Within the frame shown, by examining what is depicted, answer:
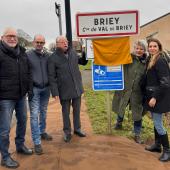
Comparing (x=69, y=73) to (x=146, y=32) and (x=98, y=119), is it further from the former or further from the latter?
(x=146, y=32)

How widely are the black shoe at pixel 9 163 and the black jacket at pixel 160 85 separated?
2.32 metres

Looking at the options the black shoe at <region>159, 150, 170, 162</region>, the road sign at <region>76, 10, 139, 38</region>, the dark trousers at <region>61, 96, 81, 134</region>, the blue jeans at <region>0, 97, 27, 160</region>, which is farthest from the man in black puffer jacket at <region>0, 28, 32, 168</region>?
the black shoe at <region>159, 150, 170, 162</region>

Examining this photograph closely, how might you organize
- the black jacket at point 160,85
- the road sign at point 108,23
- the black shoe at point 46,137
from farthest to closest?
the black shoe at point 46,137 < the road sign at point 108,23 < the black jacket at point 160,85

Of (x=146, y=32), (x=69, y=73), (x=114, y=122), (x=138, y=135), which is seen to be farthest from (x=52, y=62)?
(x=146, y=32)

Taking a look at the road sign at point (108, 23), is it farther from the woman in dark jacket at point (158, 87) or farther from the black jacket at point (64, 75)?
the woman in dark jacket at point (158, 87)

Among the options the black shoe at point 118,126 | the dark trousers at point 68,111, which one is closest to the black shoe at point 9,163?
the dark trousers at point 68,111

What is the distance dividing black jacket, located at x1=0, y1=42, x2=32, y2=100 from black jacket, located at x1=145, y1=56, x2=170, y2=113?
2.00m

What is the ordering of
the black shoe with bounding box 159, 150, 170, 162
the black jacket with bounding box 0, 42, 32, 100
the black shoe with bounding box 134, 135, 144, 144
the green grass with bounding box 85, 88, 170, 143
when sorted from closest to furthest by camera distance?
1. the black jacket with bounding box 0, 42, 32, 100
2. the black shoe with bounding box 159, 150, 170, 162
3. the black shoe with bounding box 134, 135, 144, 144
4. the green grass with bounding box 85, 88, 170, 143

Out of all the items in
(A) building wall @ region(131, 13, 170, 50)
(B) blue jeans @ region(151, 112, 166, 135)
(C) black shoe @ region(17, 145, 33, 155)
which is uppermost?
(A) building wall @ region(131, 13, 170, 50)

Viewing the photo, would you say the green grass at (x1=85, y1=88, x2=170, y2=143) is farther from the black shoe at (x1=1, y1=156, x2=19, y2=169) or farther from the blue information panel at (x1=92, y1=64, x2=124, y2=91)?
the black shoe at (x1=1, y1=156, x2=19, y2=169)

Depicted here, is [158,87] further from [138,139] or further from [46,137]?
[46,137]

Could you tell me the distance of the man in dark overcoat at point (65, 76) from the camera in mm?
7207

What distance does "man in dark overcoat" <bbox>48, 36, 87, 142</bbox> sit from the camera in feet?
23.6

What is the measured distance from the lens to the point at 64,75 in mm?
7371
